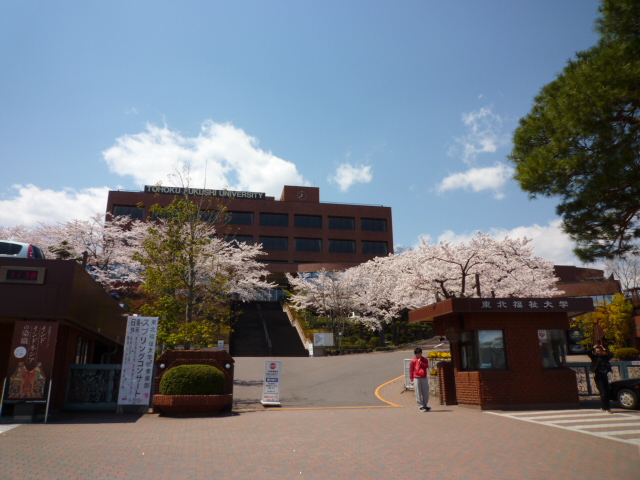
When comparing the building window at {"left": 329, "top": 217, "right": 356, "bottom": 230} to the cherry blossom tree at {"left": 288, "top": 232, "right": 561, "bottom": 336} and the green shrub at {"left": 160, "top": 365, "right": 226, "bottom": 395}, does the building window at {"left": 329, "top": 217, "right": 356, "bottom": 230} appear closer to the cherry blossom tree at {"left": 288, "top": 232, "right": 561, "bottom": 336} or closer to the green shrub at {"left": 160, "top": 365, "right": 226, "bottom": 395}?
the cherry blossom tree at {"left": 288, "top": 232, "right": 561, "bottom": 336}

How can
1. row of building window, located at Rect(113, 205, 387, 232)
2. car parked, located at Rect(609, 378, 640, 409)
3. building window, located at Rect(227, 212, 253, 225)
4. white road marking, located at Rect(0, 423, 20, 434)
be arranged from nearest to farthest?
white road marking, located at Rect(0, 423, 20, 434) → car parked, located at Rect(609, 378, 640, 409) → building window, located at Rect(227, 212, 253, 225) → row of building window, located at Rect(113, 205, 387, 232)

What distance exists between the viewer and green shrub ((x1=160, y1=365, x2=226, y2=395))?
40.4 feet

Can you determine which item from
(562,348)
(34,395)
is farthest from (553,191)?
(34,395)

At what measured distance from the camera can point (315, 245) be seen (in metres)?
61.9

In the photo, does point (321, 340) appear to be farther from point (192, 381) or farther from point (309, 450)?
point (309, 450)

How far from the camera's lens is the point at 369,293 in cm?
4169

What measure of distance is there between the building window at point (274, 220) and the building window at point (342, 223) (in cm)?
608

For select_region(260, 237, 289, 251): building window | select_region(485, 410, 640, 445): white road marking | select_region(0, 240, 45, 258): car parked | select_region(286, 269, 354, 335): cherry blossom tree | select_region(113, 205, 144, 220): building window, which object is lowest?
select_region(485, 410, 640, 445): white road marking

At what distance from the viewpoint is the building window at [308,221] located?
6206cm

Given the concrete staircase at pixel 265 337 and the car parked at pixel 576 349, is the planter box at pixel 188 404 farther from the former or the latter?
the car parked at pixel 576 349

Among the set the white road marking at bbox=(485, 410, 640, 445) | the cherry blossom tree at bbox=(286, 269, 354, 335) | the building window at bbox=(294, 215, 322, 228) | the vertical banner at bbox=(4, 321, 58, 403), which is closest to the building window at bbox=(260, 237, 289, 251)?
the building window at bbox=(294, 215, 322, 228)

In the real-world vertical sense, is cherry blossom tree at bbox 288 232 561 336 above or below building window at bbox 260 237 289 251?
below

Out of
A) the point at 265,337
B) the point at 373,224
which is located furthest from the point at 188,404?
the point at 373,224

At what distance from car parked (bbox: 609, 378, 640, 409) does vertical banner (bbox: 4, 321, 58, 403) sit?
1460 cm
